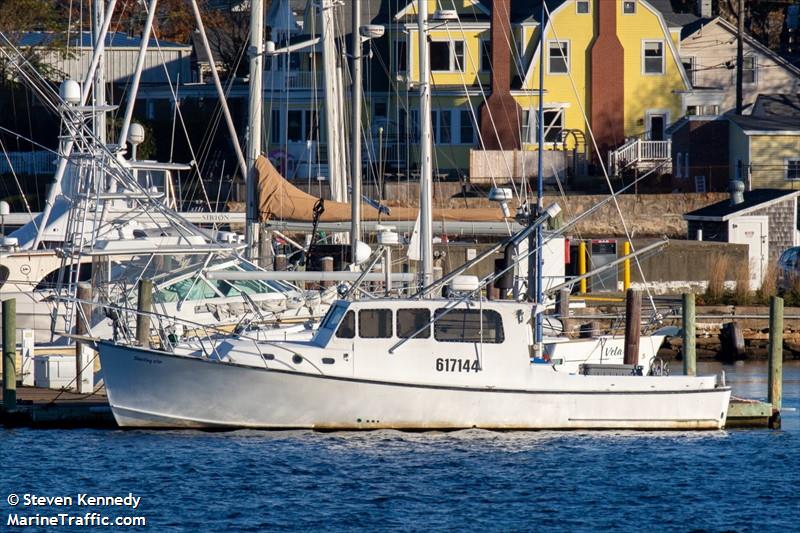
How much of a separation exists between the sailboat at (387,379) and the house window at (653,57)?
37062mm

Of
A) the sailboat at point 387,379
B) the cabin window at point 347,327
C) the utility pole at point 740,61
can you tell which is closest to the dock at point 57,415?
the sailboat at point 387,379

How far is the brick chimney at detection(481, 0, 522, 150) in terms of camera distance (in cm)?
5678

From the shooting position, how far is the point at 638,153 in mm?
55781

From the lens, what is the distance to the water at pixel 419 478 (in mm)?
19172

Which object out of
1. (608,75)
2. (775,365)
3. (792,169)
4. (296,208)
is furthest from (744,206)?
(775,365)

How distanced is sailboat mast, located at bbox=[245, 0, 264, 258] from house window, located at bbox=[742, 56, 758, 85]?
115 ft

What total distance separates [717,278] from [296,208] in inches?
492

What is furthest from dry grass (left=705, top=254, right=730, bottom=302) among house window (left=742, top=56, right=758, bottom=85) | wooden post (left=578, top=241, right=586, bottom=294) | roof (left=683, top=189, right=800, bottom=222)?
house window (left=742, top=56, right=758, bottom=85)

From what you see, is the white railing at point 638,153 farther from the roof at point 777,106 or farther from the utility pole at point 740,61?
the utility pole at point 740,61

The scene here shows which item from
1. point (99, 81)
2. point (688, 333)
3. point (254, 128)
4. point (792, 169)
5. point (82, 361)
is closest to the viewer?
point (688, 333)

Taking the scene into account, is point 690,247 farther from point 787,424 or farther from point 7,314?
point 7,314

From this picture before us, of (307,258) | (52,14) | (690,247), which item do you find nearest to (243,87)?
(52,14)

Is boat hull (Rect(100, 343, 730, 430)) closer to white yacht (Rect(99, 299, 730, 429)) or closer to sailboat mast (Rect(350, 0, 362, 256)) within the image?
white yacht (Rect(99, 299, 730, 429))

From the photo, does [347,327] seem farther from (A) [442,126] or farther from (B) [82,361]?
(A) [442,126]
